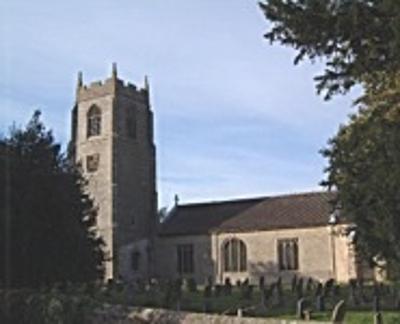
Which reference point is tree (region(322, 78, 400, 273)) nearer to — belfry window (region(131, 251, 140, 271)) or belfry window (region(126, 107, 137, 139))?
belfry window (region(131, 251, 140, 271))

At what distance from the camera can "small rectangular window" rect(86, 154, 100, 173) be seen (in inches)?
2456

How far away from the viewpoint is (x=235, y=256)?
2126 inches

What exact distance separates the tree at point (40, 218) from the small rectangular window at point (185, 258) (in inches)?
991

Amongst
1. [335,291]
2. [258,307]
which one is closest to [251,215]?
[335,291]

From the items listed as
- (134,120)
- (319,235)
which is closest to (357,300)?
(319,235)

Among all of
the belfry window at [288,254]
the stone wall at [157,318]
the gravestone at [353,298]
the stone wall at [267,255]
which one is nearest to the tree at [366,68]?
the stone wall at [157,318]

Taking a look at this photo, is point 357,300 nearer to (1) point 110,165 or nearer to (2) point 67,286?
(2) point 67,286

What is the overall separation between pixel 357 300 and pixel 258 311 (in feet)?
15.9

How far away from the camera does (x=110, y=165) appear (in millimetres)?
61156

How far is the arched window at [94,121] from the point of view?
63938mm

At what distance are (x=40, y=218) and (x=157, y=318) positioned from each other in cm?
898

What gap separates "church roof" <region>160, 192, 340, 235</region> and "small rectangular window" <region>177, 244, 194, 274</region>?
106 cm

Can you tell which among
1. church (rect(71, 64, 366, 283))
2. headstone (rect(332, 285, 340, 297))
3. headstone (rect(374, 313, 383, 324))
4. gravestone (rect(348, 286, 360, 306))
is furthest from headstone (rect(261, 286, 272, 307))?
church (rect(71, 64, 366, 283))

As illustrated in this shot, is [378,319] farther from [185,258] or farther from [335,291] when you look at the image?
[185,258]
